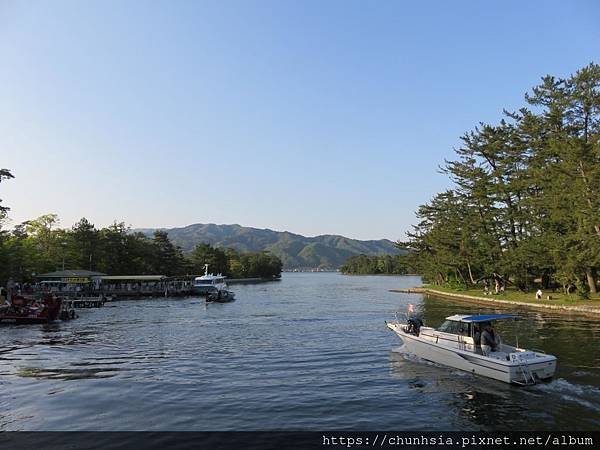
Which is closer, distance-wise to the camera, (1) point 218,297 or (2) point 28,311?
(2) point 28,311

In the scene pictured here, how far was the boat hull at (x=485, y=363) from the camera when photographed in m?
19.0

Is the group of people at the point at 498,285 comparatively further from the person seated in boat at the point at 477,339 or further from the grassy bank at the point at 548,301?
the person seated in boat at the point at 477,339

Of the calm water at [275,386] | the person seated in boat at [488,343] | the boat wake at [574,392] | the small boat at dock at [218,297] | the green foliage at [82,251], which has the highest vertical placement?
the green foliage at [82,251]

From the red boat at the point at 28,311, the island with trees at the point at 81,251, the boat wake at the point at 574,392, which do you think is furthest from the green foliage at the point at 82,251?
the boat wake at the point at 574,392

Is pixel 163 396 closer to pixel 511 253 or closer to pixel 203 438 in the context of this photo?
pixel 203 438

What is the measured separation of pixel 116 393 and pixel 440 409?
13.0 meters

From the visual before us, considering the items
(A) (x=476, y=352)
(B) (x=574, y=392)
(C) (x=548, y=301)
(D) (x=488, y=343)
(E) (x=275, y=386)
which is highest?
(D) (x=488, y=343)

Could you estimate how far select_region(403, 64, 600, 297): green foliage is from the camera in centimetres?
4850

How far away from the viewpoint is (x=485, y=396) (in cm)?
1823

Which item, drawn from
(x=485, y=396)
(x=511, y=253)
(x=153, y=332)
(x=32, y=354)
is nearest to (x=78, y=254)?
(x=153, y=332)

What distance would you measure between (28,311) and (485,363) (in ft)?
147

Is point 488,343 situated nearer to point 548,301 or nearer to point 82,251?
point 548,301

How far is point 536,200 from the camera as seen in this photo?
2250 inches

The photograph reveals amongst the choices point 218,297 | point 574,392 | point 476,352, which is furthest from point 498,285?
point 574,392
